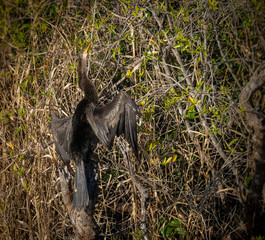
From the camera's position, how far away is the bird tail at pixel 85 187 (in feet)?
8.13

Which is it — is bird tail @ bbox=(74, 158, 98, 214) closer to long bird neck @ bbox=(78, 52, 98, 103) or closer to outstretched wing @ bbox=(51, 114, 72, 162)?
outstretched wing @ bbox=(51, 114, 72, 162)

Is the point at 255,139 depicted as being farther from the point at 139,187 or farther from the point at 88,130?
the point at 88,130

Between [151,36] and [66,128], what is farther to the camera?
[151,36]

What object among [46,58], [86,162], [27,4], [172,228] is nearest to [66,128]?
[86,162]

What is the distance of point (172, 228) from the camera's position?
3.20 metres

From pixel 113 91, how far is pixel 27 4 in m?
1.52

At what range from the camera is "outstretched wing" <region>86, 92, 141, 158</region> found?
2568 mm

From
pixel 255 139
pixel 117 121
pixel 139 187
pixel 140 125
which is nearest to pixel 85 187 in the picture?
pixel 139 187

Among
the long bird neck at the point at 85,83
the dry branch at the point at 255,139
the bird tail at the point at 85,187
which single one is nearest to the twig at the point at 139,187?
the bird tail at the point at 85,187

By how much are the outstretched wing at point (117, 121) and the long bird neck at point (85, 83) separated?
12.1 inches

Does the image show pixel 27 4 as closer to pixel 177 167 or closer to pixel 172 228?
pixel 177 167

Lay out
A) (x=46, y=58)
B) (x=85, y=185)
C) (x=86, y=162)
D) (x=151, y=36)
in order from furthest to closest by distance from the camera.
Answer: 1. (x=46, y=58)
2. (x=151, y=36)
3. (x=86, y=162)
4. (x=85, y=185)

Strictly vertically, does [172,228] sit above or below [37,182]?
below

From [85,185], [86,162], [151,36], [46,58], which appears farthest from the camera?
[46,58]
